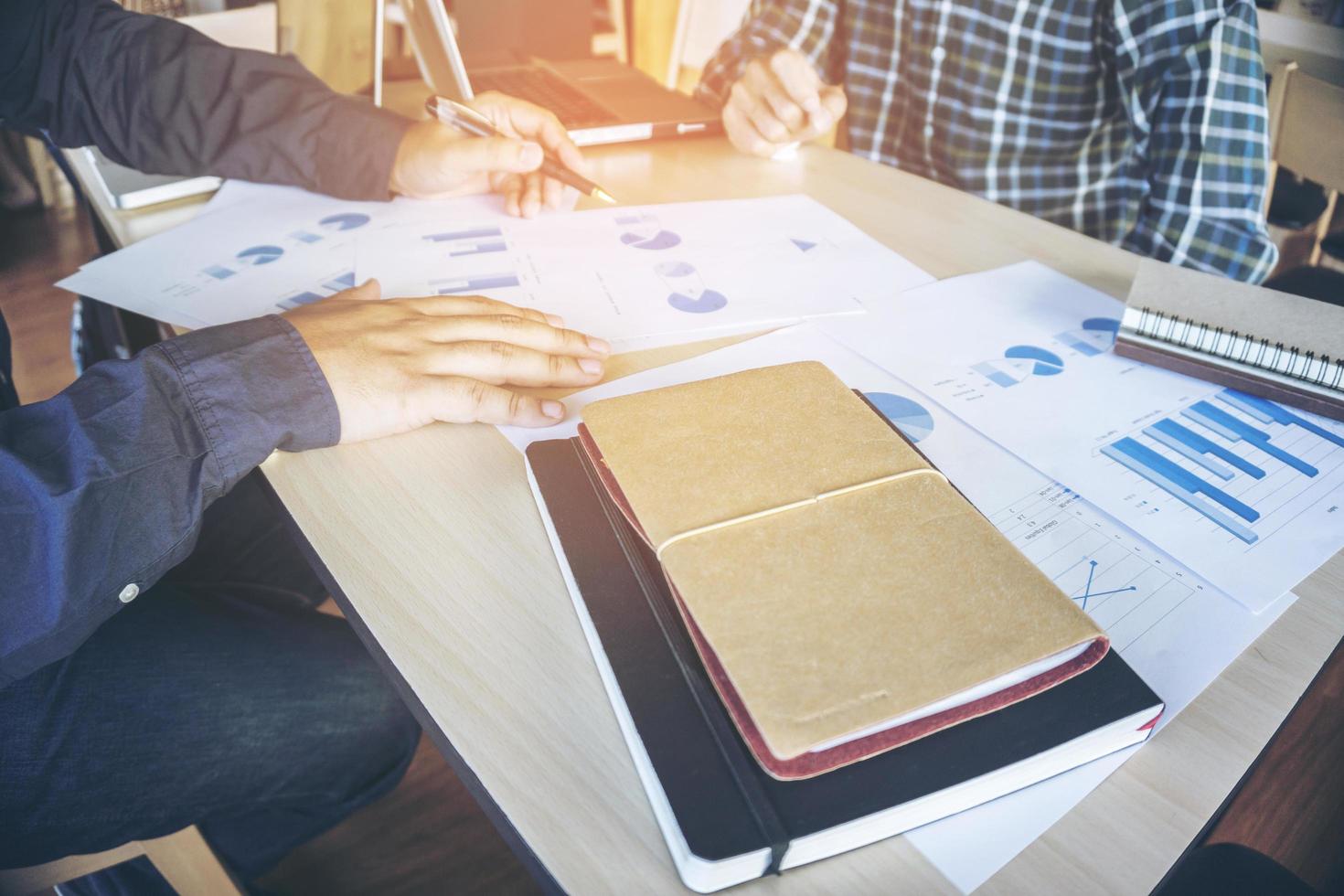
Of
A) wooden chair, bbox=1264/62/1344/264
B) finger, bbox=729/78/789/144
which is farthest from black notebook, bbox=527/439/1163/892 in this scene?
wooden chair, bbox=1264/62/1344/264

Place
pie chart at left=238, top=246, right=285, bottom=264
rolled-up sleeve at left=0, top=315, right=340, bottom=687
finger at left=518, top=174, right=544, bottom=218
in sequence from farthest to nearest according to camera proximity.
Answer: finger at left=518, top=174, right=544, bottom=218 < pie chart at left=238, top=246, right=285, bottom=264 < rolled-up sleeve at left=0, top=315, right=340, bottom=687

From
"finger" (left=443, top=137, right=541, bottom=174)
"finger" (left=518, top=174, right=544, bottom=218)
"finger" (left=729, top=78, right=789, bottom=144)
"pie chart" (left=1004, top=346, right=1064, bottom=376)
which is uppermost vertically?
"finger" (left=729, top=78, right=789, bottom=144)

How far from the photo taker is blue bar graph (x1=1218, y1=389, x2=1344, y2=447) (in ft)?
2.18

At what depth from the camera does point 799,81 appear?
1121mm

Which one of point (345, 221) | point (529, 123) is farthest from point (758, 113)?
point (345, 221)

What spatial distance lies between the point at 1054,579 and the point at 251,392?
0.57 metres

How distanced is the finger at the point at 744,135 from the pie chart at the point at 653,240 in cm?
31

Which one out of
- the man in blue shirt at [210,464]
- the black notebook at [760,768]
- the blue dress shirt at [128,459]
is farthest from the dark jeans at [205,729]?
the black notebook at [760,768]

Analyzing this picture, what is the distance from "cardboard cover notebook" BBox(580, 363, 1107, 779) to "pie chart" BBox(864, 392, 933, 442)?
10 centimetres

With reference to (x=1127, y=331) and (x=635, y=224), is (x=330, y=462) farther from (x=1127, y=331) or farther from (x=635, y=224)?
(x=1127, y=331)

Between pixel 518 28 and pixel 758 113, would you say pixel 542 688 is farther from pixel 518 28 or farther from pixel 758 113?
pixel 518 28

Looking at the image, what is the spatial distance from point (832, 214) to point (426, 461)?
0.61m

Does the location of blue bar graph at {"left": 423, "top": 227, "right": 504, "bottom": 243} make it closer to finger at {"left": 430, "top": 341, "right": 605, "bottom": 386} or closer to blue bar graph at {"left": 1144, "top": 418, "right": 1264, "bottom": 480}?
finger at {"left": 430, "top": 341, "right": 605, "bottom": 386}

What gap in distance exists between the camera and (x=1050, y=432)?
649mm
